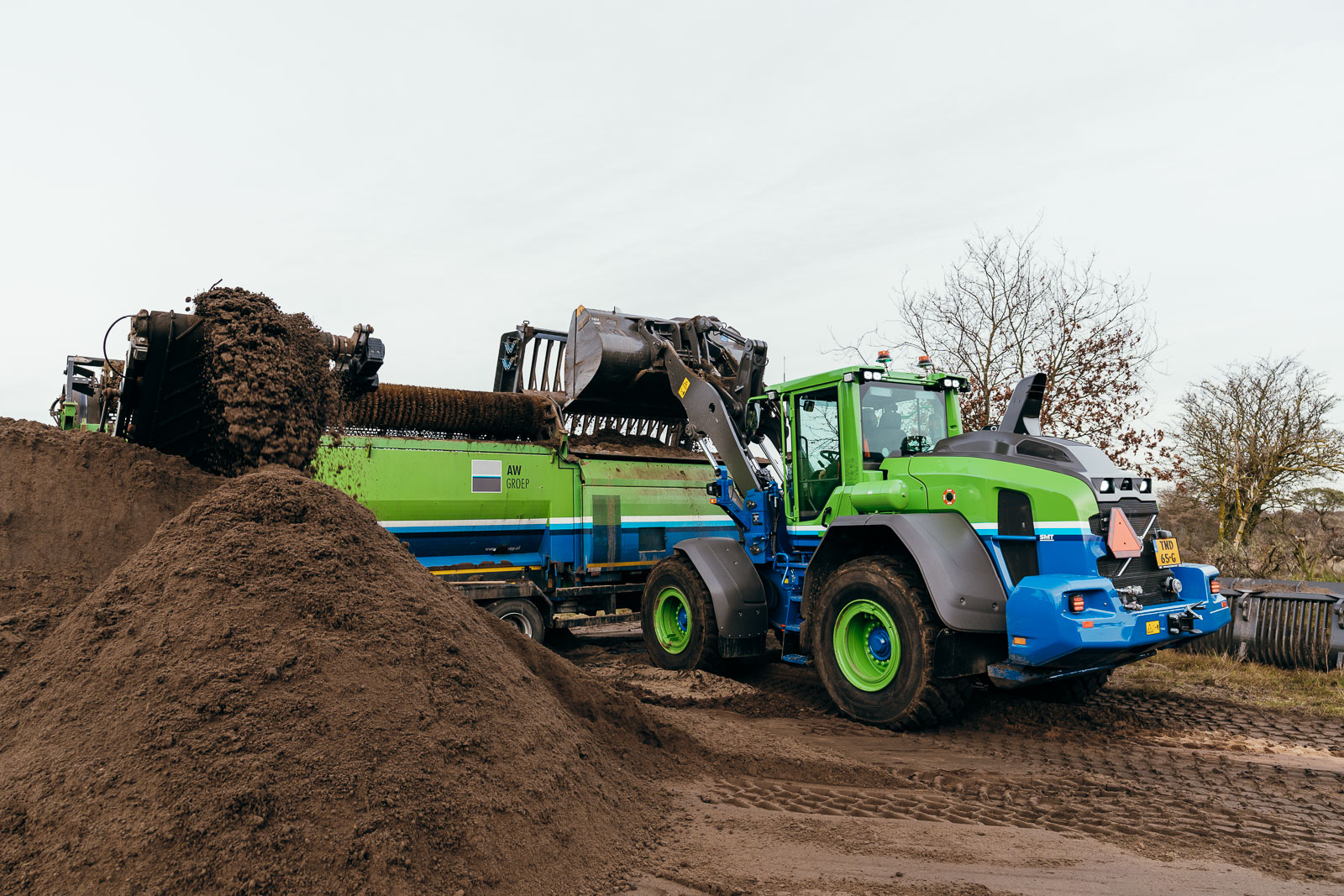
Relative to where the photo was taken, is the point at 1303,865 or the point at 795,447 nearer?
the point at 1303,865

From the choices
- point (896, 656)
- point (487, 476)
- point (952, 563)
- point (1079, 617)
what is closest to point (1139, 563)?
point (1079, 617)

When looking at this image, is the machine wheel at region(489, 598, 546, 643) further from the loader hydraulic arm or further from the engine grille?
the engine grille

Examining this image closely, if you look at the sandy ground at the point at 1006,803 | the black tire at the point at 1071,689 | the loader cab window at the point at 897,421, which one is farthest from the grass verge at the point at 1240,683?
the loader cab window at the point at 897,421

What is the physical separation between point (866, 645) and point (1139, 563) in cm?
188

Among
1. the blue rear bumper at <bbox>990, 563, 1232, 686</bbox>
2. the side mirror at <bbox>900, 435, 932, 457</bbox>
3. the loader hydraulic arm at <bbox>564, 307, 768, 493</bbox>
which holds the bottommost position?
the blue rear bumper at <bbox>990, 563, 1232, 686</bbox>

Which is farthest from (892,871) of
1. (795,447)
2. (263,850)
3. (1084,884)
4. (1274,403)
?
(1274,403)

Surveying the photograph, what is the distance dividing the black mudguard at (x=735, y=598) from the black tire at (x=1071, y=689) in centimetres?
213

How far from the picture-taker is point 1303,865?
376cm

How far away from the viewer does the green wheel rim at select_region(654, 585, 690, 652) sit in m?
8.05

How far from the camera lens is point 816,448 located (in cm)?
726

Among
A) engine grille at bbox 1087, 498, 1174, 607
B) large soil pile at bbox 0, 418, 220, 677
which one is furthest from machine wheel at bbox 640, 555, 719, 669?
large soil pile at bbox 0, 418, 220, 677

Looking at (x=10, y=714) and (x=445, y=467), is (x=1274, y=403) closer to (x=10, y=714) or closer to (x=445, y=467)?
(x=445, y=467)

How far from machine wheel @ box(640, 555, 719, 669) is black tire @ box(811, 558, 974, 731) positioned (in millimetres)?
1292

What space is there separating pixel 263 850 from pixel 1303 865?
4045mm
